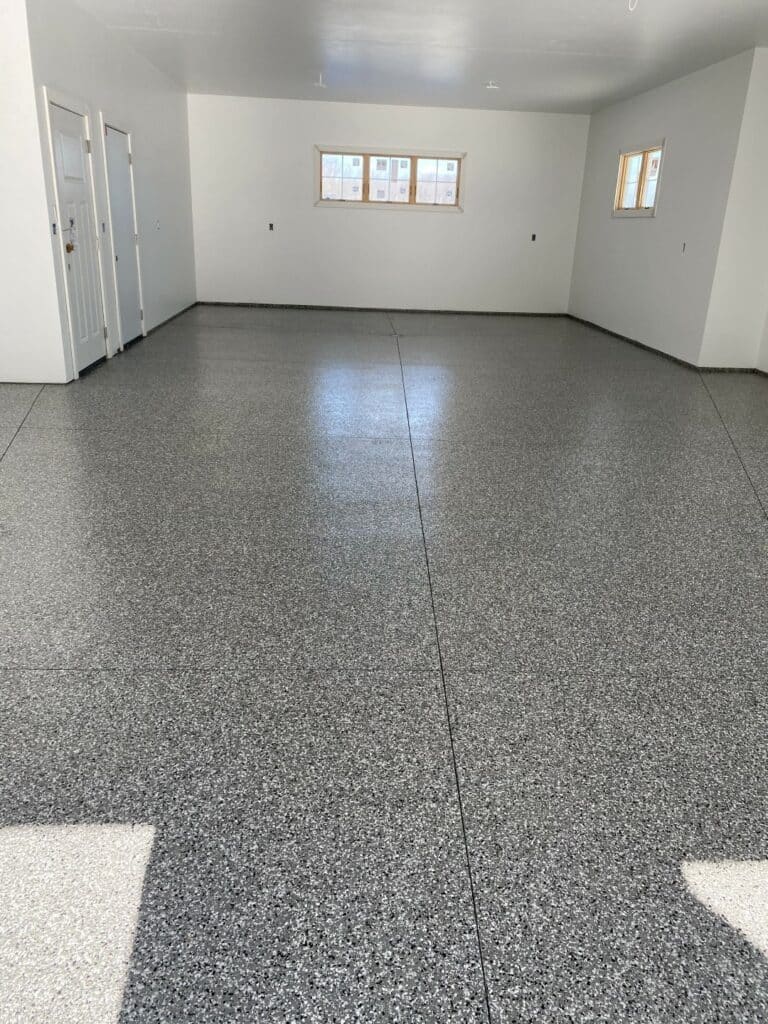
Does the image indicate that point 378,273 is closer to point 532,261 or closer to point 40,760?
point 532,261

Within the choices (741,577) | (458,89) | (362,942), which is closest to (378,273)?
(458,89)

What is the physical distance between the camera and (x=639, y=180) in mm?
8906

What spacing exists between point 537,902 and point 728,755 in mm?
760

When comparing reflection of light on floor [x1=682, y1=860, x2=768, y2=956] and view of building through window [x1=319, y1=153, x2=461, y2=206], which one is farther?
view of building through window [x1=319, y1=153, x2=461, y2=206]

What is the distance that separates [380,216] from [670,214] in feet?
14.4

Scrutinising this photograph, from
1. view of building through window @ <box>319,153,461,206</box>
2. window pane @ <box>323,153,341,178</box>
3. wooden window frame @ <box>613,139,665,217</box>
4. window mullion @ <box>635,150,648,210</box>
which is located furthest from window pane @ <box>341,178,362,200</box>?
window mullion @ <box>635,150,648,210</box>

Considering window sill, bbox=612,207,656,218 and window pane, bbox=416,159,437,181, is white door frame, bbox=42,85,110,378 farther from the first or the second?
window sill, bbox=612,207,656,218

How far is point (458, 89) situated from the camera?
29.1ft

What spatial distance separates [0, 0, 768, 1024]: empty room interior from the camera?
1390 millimetres

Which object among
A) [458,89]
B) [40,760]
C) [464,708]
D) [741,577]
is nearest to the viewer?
[40,760]

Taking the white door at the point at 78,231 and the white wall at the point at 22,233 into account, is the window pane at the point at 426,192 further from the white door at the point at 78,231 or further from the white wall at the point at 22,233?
the white wall at the point at 22,233

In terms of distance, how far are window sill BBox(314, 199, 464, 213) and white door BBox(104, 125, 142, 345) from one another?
154 inches

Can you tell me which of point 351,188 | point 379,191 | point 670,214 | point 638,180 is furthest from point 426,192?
point 670,214

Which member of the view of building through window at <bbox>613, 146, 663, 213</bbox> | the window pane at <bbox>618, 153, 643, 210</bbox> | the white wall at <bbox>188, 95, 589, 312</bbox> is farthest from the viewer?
the white wall at <bbox>188, 95, 589, 312</bbox>
